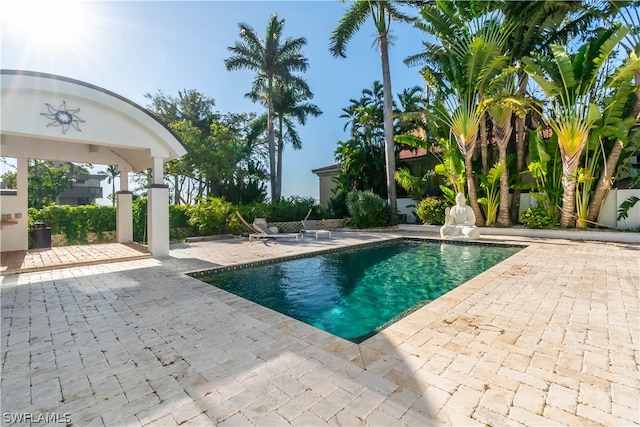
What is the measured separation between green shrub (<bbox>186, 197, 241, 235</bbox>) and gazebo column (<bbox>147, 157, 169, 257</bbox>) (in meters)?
4.85

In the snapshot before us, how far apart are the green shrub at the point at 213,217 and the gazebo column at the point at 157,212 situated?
15.9 feet

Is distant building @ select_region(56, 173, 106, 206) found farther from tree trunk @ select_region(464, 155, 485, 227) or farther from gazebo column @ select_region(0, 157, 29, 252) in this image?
tree trunk @ select_region(464, 155, 485, 227)

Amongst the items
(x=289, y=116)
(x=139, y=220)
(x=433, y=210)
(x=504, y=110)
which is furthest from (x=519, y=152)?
(x=139, y=220)

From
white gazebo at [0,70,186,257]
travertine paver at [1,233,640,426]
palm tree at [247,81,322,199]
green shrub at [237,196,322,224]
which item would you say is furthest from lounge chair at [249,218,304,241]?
palm tree at [247,81,322,199]

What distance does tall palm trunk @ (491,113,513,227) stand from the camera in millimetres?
14969

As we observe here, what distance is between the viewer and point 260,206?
1794 cm

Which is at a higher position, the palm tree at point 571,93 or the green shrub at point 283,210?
the palm tree at point 571,93

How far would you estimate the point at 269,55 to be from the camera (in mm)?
21266

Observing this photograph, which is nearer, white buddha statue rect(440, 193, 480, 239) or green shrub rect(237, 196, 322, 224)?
white buddha statue rect(440, 193, 480, 239)

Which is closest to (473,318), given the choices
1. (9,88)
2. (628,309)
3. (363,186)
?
(628,309)

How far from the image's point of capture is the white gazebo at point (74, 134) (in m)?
7.33

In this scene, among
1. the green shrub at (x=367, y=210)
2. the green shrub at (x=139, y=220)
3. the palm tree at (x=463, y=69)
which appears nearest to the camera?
the palm tree at (x=463, y=69)

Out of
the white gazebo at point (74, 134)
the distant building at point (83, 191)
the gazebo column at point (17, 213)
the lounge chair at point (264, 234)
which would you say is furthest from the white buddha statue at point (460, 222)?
the distant building at point (83, 191)

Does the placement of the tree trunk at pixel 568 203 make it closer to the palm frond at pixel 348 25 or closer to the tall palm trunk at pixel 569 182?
the tall palm trunk at pixel 569 182
